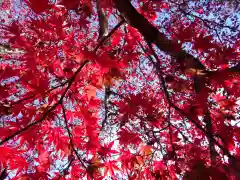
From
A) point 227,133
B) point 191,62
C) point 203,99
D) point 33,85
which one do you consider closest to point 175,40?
point 191,62

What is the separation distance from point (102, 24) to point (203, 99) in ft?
5.85

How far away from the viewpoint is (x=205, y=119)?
267 centimetres

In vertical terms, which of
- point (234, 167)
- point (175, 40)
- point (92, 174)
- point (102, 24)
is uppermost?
point (102, 24)

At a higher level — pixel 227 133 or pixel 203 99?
pixel 203 99

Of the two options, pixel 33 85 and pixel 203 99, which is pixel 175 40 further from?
pixel 33 85

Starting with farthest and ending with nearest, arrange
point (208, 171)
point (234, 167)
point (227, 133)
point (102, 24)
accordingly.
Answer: point (102, 24)
point (227, 133)
point (208, 171)
point (234, 167)

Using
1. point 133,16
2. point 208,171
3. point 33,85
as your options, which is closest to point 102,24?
point 133,16

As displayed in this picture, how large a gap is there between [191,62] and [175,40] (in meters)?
0.31

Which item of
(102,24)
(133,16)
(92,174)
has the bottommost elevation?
(92,174)

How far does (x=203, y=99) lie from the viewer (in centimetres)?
274

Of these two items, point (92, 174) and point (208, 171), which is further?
point (92, 174)

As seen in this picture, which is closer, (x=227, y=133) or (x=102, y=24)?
(x=227, y=133)

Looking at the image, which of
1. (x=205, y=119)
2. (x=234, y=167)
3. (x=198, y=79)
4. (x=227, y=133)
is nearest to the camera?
(x=234, y=167)

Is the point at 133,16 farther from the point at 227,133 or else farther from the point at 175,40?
the point at 227,133
